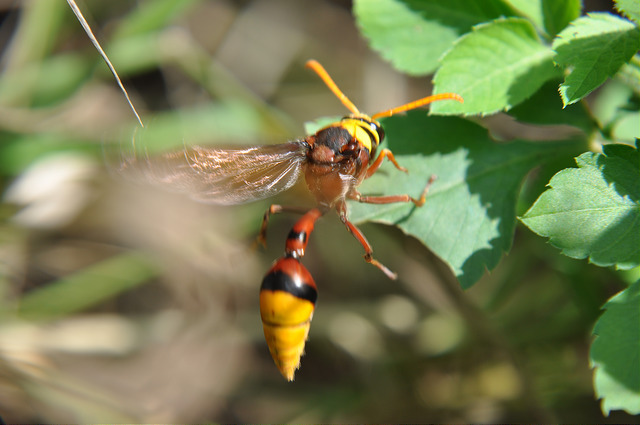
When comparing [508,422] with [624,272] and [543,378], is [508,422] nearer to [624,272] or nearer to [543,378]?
[543,378]

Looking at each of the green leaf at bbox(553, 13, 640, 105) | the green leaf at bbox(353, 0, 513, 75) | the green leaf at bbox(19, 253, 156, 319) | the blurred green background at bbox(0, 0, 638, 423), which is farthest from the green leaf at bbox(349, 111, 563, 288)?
the green leaf at bbox(19, 253, 156, 319)

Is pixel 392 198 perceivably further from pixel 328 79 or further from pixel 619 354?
pixel 619 354

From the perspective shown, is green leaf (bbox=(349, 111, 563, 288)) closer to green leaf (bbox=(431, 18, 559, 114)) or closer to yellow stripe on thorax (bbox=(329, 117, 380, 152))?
yellow stripe on thorax (bbox=(329, 117, 380, 152))

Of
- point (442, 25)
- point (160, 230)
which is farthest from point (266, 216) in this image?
point (160, 230)

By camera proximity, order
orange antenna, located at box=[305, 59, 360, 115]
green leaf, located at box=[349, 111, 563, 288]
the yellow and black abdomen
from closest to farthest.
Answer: green leaf, located at box=[349, 111, 563, 288] < the yellow and black abdomen < orange antenna, located at box=[305, 59, 360, 115]

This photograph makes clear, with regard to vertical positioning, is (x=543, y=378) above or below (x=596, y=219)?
below

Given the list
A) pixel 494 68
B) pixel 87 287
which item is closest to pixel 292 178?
pixel 494 68
